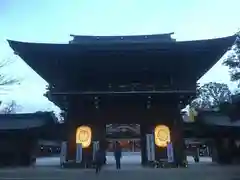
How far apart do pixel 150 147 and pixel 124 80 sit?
5445 millimetres

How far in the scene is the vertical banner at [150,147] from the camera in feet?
86.5

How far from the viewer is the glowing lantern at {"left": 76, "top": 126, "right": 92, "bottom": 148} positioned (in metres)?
27.3

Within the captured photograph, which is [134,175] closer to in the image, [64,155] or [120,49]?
[64,155]

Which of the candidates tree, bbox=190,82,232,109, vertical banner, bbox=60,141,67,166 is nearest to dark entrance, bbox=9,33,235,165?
vertical banner, bbox=60,141,67,166

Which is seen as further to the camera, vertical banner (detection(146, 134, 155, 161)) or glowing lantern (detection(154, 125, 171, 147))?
glowing lantern (detection(154, 125, 171, 147))

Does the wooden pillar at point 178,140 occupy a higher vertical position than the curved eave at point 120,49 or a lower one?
lower

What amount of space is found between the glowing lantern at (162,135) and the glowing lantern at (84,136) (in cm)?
473

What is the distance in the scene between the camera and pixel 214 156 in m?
34.2

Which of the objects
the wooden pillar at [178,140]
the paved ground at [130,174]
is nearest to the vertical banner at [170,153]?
the wooden pillar at [178,140]

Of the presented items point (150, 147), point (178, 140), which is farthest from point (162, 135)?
point (150, 147)

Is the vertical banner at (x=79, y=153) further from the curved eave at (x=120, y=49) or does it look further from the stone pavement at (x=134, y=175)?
the curved eave at (x=120, y=49)

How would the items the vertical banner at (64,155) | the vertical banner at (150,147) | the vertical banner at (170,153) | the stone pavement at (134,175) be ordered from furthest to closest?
the vertical banner at (64,155) → the vertical banner at (150,147) → the vertical banner at (170,153) → the stone pavement at (134,175)

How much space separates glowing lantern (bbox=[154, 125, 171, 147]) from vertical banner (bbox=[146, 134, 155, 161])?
51 cm

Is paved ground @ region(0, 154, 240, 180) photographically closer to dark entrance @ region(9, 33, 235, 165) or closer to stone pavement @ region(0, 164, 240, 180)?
stone pavement @ region(0, 164, 240, 180)
